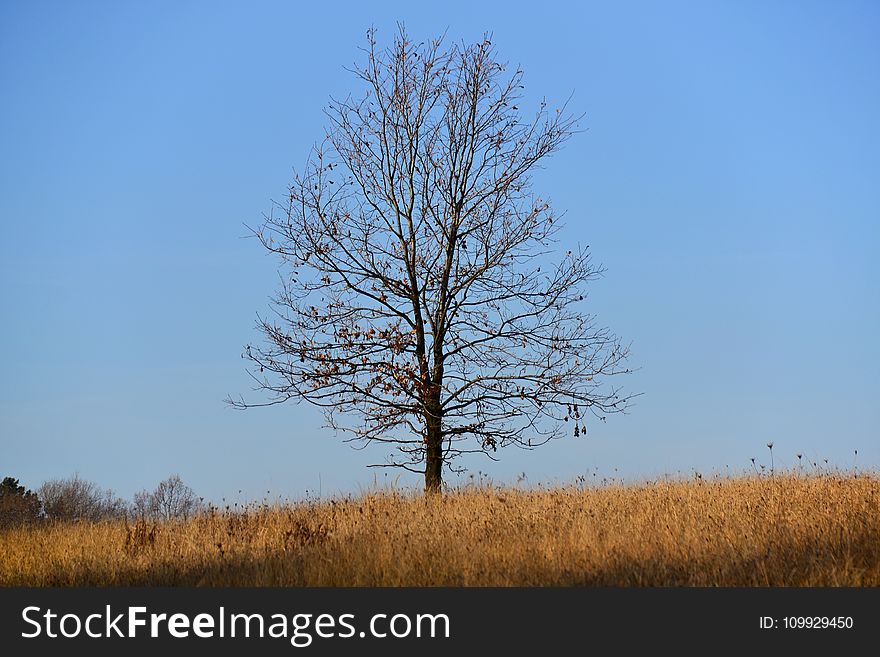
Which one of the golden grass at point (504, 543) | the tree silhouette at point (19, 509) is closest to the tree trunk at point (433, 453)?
the golden grass at point (504, 543)

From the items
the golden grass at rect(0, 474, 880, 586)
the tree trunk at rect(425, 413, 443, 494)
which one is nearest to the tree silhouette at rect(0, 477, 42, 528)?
the golden grass at rect(0, 474, 880, 586)

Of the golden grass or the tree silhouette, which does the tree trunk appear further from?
the tree silhouette

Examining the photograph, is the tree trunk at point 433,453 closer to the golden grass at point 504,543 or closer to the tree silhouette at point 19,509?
the golden grass at point 504,543

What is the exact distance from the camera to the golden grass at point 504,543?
31.2 ft

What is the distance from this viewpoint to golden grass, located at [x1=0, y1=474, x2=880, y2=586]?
31.2ft

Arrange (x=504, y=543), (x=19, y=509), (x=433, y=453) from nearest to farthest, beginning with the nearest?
(x=504, y=543) < (x=433, y=453) < (x=19, y=509)

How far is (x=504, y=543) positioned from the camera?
10961 millimetres

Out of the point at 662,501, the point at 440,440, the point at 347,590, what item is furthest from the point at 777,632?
the point at 440,440

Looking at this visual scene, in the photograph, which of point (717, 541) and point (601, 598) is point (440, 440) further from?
point (601, 598)

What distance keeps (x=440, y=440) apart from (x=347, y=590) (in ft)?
24.8

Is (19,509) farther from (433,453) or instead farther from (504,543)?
(504,543)

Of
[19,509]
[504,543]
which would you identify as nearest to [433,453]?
[504,543]

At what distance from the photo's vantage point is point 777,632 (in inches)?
308

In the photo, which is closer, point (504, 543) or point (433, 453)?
point (504, 543)
